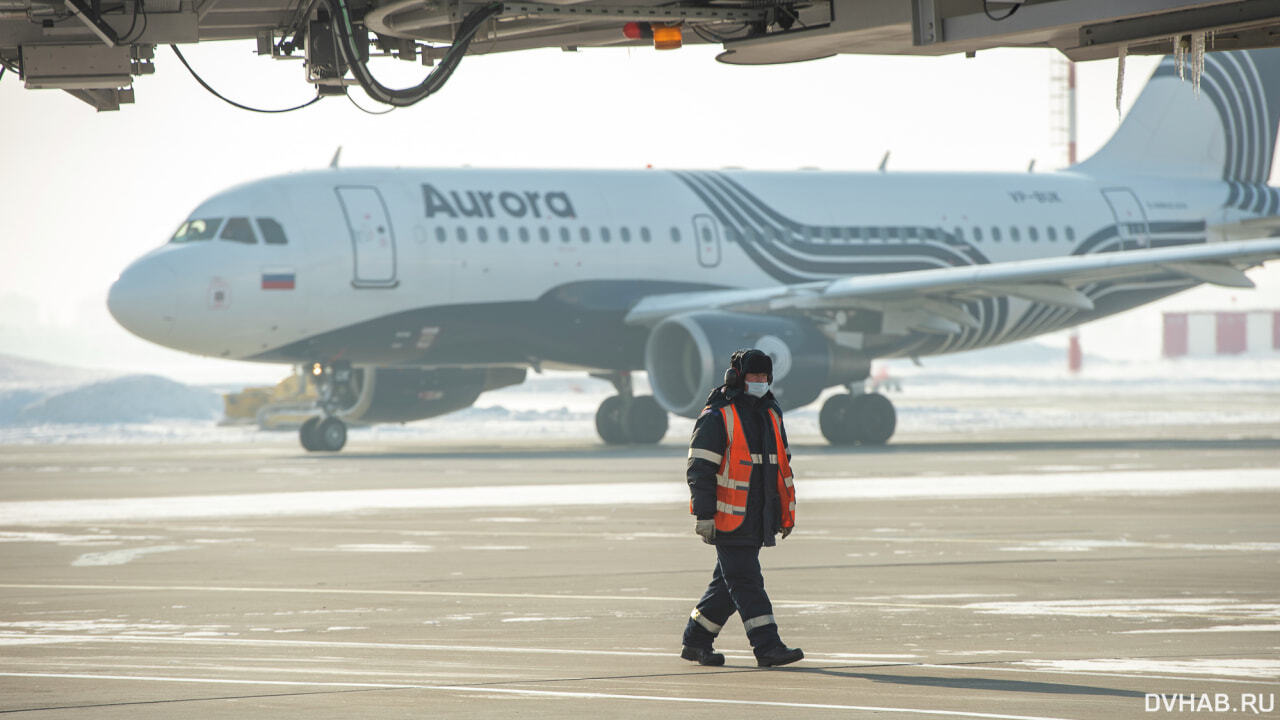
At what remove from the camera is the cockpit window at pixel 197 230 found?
82.3 feet

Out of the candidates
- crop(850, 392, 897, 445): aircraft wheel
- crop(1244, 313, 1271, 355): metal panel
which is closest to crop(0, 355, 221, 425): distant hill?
crop(850, 392, 897, 445): aircraft wheel

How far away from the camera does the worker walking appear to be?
8367mm

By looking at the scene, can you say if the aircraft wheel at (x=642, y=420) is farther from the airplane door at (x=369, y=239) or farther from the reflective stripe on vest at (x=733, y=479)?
the reflective stripe on vest at (x=733, y=479)

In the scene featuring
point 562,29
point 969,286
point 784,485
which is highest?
point 562,29

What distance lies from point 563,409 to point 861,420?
17086 mm

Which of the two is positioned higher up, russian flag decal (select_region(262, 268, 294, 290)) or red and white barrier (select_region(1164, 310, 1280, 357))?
russian flag decal (select_region(262, 268, 294, 290))

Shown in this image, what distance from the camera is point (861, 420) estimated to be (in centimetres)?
2772

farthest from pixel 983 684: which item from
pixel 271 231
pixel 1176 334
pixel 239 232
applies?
pixel 1176 334

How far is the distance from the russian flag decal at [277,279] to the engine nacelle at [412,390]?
319 centimetres

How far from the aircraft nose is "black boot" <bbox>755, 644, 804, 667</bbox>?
17.7 meters

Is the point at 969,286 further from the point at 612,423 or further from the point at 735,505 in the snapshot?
the point at 735,505

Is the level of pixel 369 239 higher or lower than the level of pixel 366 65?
lower

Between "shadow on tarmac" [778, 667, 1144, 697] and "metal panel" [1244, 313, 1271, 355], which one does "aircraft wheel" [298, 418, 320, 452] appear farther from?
"metal panel" [1244, 313, 1271, 355]

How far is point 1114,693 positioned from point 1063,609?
8.71 ft
